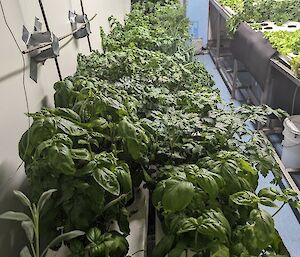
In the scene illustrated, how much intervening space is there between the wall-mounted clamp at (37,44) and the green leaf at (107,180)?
598 millimetres

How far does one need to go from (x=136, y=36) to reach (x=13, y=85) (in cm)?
145

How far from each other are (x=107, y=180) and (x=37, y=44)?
0.70 meters

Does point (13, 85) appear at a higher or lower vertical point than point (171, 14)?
higher

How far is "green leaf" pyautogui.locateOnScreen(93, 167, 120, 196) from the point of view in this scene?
83cm

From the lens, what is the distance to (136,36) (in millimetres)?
2451

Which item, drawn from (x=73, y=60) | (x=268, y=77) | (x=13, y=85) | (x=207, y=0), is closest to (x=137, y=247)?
(x=13, y=85)

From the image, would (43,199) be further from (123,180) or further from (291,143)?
(291,143)

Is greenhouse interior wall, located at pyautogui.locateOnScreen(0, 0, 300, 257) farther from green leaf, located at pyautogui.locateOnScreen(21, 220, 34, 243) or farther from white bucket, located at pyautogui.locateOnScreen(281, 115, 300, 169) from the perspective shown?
white bucket, located at pyautogui.locateOnScreen(281, 115, 300, 169)

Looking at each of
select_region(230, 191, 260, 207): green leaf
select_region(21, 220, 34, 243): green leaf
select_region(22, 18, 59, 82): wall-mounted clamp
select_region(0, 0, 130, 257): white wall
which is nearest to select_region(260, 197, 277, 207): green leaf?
select_region(230, 191, 260, 207): green leaf

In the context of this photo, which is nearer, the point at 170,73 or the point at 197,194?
the point at 197,194

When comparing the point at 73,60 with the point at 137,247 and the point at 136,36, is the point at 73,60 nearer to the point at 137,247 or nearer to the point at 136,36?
the point at 136,36

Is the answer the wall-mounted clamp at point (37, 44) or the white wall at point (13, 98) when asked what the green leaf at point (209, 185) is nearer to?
the white wall at point (13, 98)

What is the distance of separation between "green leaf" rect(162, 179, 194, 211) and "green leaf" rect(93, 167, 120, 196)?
129mm

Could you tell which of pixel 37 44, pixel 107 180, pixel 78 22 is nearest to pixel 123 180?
pixel 107 180
